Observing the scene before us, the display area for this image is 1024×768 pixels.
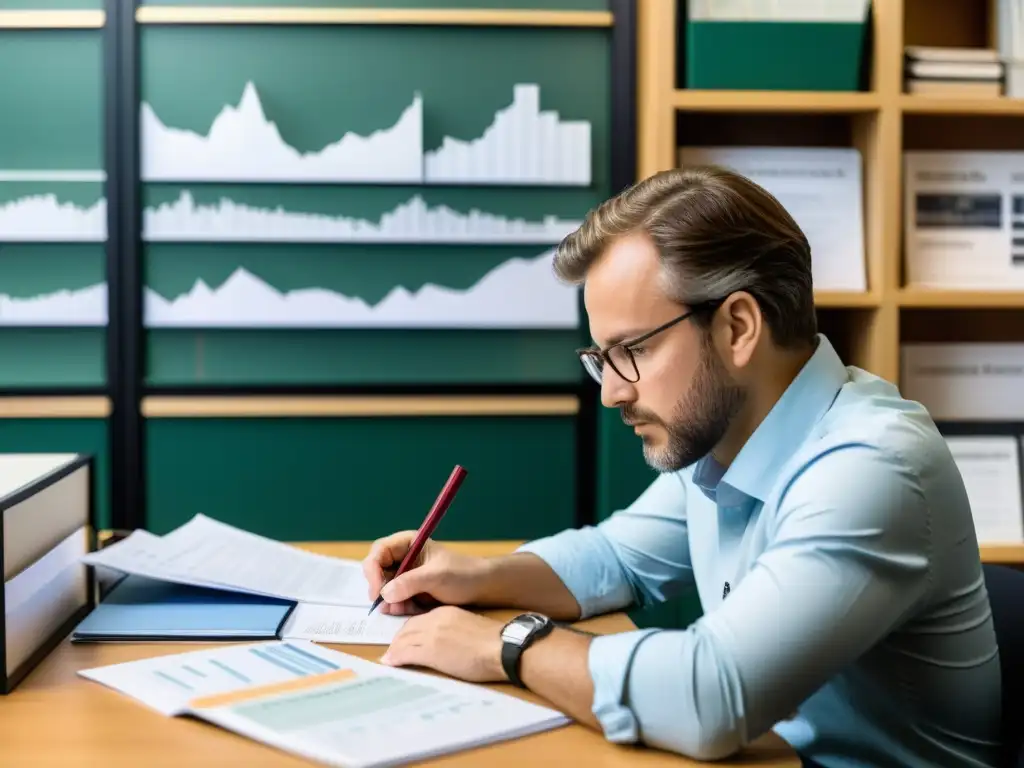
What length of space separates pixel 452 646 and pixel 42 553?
473 mm

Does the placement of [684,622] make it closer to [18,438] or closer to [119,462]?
[119,462]

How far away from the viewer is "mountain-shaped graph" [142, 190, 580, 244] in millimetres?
2594

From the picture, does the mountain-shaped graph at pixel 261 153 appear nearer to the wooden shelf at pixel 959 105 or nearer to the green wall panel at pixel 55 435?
the green wall panel at pixel 55 435

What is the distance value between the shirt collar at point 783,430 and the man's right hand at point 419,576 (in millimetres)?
333

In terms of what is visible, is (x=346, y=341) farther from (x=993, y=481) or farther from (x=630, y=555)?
(x=993, y=481)

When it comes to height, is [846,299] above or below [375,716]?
above

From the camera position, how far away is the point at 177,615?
126 centimetres

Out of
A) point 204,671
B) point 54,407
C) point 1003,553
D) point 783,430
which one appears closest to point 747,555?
point 783,430

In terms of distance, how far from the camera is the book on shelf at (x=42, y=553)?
1.06 m

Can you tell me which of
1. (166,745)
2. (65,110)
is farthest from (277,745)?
(65,110)

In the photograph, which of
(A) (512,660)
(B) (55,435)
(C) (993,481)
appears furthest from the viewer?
(B) (55,435)

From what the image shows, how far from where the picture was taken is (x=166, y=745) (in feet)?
2.94

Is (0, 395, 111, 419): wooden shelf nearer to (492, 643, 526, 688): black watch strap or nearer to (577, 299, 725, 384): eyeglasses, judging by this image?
Result: (577, 299, 725, 384): eyeglasses

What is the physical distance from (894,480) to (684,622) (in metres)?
1.47
